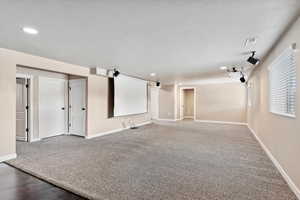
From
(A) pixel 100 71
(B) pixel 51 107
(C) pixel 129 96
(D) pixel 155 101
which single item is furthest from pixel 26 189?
(D) pixel 155 101

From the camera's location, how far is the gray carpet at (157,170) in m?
2.05

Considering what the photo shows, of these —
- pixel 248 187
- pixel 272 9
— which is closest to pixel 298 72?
pixel 272 9

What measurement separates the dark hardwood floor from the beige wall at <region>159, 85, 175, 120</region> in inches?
305

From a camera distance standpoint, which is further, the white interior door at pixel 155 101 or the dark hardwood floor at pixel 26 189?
the white interior door at pixel 155 101

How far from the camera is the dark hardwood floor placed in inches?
78.3

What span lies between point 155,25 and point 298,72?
1.90 m

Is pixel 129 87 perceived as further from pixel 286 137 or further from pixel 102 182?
pixel 286 137

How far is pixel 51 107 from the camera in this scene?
17.0 ft

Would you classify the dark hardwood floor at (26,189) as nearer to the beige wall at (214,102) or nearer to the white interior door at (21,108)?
the white interior door at (21,108)

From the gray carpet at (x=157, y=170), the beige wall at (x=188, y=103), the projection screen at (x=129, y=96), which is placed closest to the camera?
the gray carpet at (x=157, y=170)

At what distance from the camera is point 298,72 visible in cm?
196

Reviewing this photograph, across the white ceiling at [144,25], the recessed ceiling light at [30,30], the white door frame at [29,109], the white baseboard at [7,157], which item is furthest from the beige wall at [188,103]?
the recessed ceiling light at [30,30]

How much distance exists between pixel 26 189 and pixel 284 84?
412cm

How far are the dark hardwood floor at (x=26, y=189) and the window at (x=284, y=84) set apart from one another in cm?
317
